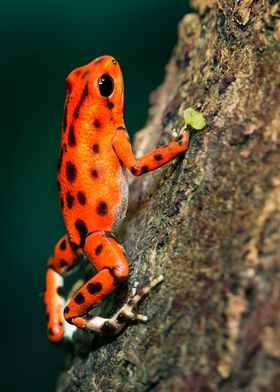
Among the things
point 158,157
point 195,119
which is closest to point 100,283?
point 158,157

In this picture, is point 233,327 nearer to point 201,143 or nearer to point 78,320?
point 201,143

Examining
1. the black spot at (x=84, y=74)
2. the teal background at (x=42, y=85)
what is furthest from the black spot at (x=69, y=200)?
the teal background at (x=42, y=85)

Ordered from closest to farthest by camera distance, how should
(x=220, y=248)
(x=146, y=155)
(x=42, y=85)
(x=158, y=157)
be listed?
(x=220, y=248) < (x=158, y=157) < (x=146, y=155) < (x=42, y=85)

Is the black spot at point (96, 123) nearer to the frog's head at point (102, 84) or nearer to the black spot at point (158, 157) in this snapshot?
the frog's head at point (102, 84)

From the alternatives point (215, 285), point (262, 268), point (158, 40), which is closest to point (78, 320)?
point (215, 285)

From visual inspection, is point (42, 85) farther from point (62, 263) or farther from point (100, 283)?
point (100, 283)

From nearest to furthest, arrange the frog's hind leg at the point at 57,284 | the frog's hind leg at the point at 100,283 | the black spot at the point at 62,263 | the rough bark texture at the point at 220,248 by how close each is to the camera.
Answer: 1. the rough bark texture at the point at 220,248
2. the frog's hind leg at the point at 100,283
3. the frog's hind leg at the point at 57,284
4. the black spot at the point at 62,263
